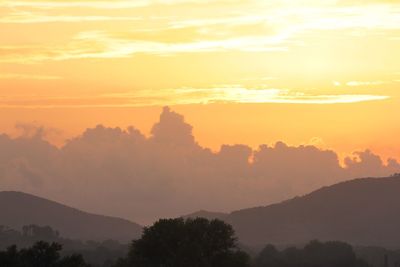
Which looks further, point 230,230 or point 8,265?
point 230,230

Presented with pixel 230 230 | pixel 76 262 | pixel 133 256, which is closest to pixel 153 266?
pixel 133 256

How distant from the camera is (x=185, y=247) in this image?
548ft

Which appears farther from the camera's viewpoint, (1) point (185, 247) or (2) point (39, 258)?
(1) point (185, 247)

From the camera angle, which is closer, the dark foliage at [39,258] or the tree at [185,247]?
the dark foliage at [39,258]

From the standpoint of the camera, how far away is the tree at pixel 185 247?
16425 cm

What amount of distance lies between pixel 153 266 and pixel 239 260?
1366cm

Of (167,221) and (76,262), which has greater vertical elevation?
(167,221)

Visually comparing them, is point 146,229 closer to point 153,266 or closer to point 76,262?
point 153,266

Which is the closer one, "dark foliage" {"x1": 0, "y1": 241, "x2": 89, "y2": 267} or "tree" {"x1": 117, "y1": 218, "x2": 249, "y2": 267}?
"dark foliage" {"x1": 0, "y1": 241, "x2": 89, "y2": 267}

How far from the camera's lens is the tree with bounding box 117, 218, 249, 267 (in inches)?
6467

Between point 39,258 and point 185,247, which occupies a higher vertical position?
point 185,247

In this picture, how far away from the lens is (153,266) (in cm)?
16312

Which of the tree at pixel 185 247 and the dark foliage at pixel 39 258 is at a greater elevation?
the tree at pixel 185 247

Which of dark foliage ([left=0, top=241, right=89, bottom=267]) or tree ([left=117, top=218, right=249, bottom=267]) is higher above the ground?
tree ([left=117, top=218, right=249, bottom=267])
